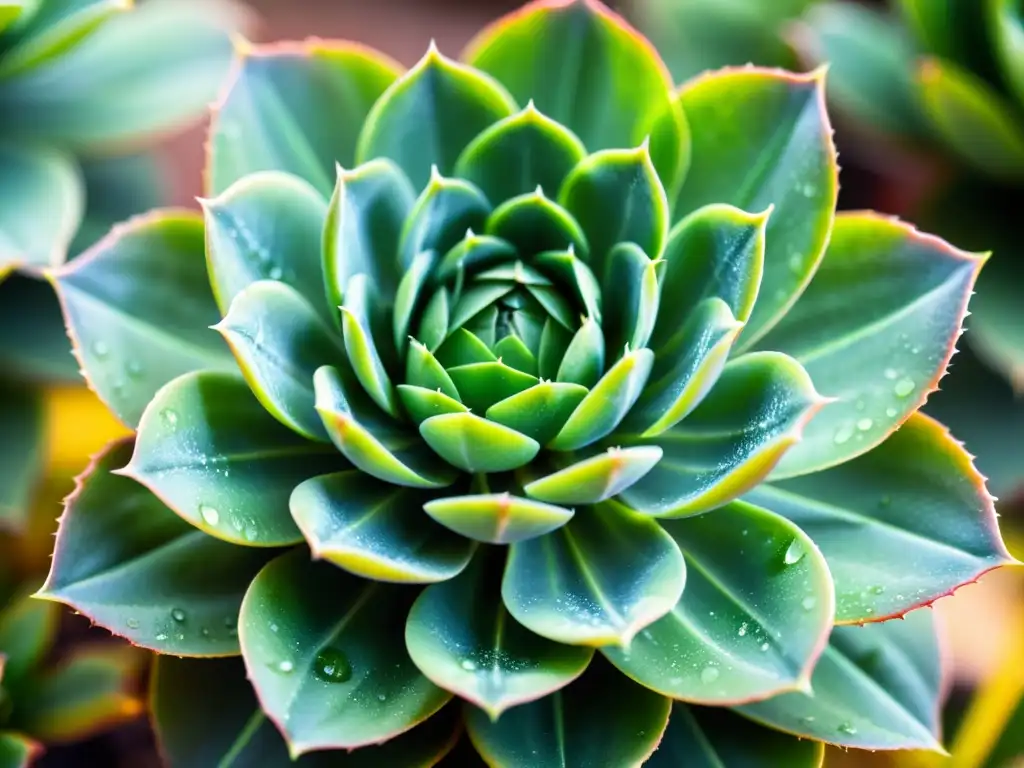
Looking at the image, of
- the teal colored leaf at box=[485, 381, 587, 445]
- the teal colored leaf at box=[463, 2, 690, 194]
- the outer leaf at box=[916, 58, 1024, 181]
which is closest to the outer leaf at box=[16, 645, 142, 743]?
the teal colored leaf at box=[485, 381, 587, 445]

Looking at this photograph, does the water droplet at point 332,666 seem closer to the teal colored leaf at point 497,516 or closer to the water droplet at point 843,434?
the teal colored leaf at point 497,516

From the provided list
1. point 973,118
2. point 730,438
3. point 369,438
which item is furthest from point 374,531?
point 973,118

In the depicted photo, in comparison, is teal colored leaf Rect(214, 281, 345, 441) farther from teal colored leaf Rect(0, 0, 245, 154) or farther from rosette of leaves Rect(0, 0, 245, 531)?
teal colored leaf Rect(0, 0, 245, 154)

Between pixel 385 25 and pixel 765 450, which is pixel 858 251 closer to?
pixel 765 450

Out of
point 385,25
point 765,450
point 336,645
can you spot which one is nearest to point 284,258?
point 336,645

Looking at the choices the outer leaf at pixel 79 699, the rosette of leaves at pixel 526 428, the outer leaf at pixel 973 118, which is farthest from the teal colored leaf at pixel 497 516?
the outer leaf at pixel 973 118
